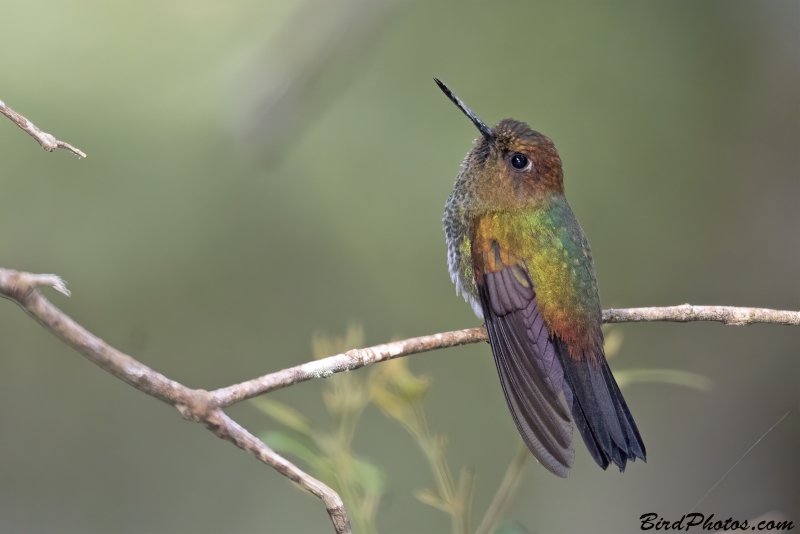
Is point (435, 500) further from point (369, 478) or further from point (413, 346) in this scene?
point (413, 346)

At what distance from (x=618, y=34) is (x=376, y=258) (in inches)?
40.0

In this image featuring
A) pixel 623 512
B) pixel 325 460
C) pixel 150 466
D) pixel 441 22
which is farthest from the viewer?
pixel 441 22

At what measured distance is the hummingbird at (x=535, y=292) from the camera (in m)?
0.93

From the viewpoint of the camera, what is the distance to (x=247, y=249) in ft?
5.57

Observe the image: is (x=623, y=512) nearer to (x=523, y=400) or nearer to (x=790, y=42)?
(x=523, y=400)

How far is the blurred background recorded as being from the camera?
45.9 inches

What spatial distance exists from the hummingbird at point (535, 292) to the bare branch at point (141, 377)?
0.39 meters

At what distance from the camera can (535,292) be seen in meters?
1.19

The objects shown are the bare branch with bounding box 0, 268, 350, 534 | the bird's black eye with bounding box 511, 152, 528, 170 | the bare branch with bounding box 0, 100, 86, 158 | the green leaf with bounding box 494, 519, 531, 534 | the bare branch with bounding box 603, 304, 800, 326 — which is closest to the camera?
the bare branch with bounding box 0, 268, 350, 534

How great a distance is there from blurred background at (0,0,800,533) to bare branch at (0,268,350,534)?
0.47 metres

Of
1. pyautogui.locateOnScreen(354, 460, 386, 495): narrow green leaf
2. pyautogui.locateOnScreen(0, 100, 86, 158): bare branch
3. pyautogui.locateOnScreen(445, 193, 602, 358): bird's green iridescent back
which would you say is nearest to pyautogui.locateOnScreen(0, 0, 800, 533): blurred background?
pyautogui.locateOnScreen(354, 460, 386, 495): narrow green leaf

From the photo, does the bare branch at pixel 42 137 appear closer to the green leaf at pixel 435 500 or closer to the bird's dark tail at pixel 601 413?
the green leaf at pixel 435 500

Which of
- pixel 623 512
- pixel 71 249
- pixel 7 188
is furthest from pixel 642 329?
pixel 7 188

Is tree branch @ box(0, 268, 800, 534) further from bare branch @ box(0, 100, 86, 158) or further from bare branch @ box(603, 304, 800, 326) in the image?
bare branch @ box(603, 304, 800, 326)
